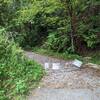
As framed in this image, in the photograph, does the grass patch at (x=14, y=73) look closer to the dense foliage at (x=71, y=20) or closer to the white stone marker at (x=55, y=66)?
the white stone marker at (x=55, y=66)

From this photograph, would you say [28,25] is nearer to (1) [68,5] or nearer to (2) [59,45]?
(2) [59,45]

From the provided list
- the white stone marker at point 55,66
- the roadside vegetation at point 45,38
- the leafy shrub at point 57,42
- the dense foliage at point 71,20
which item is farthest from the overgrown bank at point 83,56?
the white stone marker at point 55,66

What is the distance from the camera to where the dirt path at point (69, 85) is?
6.01 metres

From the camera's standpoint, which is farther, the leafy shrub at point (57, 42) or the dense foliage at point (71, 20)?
the leafy shrub at point (57, 42)

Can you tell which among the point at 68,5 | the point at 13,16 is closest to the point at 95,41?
the point at 68,5

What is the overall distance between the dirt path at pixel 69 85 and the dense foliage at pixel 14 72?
29 cm

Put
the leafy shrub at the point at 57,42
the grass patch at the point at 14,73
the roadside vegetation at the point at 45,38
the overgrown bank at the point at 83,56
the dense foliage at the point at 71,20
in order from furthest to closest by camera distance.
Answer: the leafy shrub at the point at 57,42 < the dense foliage at the point at 71,20 < the overgrown bank at the point at 83,56 < the roadside vegetation at the point at 45,38 < the grass patch at the point at 14,73

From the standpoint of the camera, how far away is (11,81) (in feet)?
22.1

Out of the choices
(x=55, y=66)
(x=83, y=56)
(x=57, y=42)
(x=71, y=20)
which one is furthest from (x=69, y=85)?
(x=57, y=42)

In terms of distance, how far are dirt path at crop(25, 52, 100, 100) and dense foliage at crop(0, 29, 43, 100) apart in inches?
11.5

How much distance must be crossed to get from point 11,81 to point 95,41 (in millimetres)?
4849

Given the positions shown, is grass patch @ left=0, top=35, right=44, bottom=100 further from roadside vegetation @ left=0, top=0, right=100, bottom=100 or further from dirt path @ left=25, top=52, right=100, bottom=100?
dirt path @ left=25, top=52, right=100, bottom=100

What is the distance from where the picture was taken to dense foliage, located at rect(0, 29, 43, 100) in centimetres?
632

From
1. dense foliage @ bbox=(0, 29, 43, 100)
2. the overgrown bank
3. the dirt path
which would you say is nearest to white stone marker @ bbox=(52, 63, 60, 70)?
the dirt path
